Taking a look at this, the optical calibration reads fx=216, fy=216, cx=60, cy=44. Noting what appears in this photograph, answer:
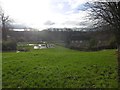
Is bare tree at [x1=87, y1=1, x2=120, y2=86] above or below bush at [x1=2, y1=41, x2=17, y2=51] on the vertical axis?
above

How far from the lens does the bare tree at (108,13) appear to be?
57.0 feet

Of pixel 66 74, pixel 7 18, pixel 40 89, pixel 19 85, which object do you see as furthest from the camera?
pixel 7 18

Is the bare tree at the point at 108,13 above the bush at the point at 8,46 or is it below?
above

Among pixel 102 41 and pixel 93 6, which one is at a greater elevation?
pixel 93 6

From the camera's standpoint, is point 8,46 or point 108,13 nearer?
point 108,13

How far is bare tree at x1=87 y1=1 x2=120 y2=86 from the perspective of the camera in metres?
17.4

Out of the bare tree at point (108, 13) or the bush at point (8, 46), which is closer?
the bare tree at point (108, 13)

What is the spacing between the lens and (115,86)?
7480mm

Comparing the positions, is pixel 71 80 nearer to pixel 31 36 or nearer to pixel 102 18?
pixel 102 18

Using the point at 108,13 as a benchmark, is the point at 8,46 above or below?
below

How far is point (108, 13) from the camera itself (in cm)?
1967

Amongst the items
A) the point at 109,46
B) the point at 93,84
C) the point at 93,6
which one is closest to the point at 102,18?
the point at 93,6

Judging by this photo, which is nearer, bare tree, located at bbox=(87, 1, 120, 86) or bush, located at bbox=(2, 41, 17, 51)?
bare tree, located at bbox=(87, 1, 120, 86)

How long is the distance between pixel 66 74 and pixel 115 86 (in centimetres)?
282
